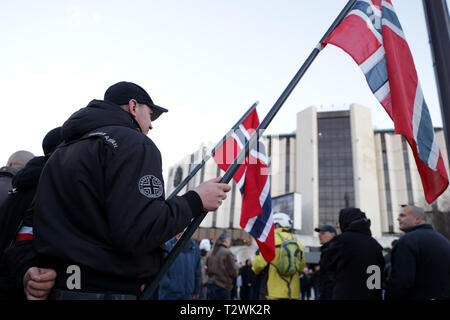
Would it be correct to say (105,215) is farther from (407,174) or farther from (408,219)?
(407,174)

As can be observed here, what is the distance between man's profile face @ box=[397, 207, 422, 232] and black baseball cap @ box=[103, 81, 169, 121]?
10.8 feet

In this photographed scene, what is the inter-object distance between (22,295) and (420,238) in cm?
358

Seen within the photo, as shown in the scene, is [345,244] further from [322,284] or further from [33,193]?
[33,193]

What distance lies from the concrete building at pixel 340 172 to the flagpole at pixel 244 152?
32785mm

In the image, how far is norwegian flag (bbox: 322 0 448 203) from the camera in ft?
8.12

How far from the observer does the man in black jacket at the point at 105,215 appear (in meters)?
1.37

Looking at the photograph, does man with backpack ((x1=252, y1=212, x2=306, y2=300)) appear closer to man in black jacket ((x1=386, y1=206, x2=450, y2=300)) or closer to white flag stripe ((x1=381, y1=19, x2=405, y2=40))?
man in black jacket ((x1=386, y1=206, x2=450, y2=300))

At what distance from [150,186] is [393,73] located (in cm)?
222

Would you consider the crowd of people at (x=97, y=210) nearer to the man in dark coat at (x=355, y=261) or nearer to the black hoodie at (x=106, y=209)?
the black hoodie at (x=106, y=209)

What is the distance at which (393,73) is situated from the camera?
2646 millimetres

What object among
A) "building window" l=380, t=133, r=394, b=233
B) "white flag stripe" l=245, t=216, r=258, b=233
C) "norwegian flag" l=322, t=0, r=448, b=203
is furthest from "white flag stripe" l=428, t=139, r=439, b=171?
"building window" l=380, t=133, r=394, b=233

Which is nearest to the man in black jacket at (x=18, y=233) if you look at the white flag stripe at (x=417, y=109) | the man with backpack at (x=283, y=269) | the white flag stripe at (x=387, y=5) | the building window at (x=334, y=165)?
the white flag stripe at (x=417, y=109)

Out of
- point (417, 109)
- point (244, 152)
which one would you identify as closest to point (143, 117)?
point (244, 152)
